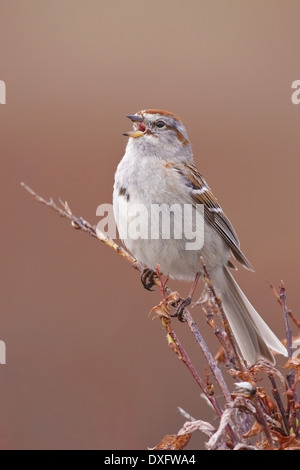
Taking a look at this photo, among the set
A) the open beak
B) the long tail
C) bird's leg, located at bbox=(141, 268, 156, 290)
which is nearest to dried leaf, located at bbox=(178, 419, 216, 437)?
the long tail

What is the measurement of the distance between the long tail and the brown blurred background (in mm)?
888

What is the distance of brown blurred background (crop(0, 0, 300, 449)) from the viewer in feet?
9.94

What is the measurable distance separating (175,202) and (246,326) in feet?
1.48

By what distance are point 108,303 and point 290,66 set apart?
226 centimetres

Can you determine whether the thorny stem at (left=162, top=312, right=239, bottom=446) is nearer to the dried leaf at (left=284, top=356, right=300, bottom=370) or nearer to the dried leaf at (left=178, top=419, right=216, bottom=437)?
the dried leaf at (left=178, top=419, right=216, bottom=437)

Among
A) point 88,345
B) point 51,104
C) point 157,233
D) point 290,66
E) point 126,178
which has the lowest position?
point 88,345

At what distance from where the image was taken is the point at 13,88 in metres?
4.52

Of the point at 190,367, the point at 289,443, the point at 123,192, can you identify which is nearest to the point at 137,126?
the point at 123,192

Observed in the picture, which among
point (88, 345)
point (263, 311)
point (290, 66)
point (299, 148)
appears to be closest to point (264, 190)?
point (299, 148)

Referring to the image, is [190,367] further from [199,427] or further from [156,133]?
[156,133]

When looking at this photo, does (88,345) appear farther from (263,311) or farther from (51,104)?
(51,104)

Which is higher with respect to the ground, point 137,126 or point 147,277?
point 137,126

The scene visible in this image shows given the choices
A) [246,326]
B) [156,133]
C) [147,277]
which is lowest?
[246,326]

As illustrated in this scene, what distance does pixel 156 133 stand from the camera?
2330 mm
